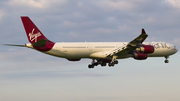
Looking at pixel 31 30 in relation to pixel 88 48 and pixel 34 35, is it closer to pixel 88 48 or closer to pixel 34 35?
pixel 34 35

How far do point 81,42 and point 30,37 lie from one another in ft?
33.0

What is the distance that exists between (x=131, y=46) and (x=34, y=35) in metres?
17.6

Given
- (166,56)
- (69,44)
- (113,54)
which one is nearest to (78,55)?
(69,44)

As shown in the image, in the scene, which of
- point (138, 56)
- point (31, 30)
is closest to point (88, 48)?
point (138, 56)

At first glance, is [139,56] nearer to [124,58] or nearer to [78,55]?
[124,58]

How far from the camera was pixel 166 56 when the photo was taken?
6266 cm

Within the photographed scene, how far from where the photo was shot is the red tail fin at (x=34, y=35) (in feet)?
167

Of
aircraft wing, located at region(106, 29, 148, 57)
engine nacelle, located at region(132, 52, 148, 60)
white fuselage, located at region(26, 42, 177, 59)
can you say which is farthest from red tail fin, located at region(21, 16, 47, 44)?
engine nacelle, located at region(132, 52, 148, 60)

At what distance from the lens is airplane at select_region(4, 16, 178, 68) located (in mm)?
51219

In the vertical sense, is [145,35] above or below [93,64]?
above

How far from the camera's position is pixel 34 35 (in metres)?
51.9

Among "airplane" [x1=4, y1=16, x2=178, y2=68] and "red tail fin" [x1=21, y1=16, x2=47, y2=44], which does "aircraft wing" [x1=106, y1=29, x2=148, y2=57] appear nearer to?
"airplane" [x1=4, y1=16, x2=178, y2=68]

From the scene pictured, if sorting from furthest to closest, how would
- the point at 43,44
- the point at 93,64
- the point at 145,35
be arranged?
the point at 93,64
the point at 43,44
the point at 145,35

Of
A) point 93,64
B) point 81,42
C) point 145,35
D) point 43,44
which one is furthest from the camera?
point 93,64
